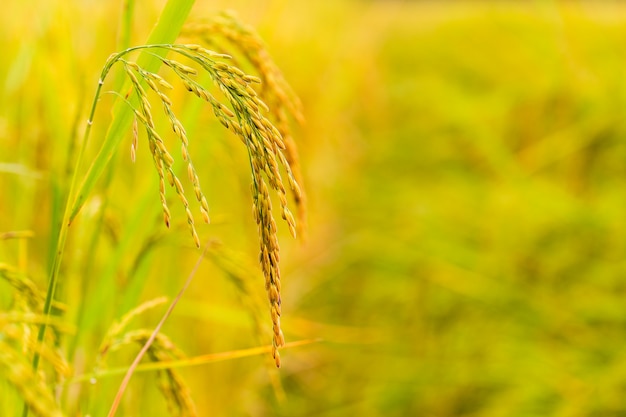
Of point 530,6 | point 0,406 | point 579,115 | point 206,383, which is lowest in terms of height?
point 206,383

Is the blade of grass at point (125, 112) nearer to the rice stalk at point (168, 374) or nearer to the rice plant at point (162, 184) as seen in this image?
the rice plant at point (162, 184)

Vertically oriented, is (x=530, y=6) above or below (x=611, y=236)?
above

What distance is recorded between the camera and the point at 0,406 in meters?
0.82

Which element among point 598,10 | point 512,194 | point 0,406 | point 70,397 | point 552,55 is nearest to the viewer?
point 0,406

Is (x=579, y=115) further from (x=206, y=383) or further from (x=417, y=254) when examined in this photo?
(x=206, y=383)

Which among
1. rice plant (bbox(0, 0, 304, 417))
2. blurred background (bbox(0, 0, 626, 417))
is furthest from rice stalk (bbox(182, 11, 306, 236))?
blurred background (bbox(0, 0, 626, 417))

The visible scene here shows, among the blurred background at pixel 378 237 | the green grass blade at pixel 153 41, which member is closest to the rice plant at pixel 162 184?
the green grass blade at pixel 153 41

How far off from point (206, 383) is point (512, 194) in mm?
1377

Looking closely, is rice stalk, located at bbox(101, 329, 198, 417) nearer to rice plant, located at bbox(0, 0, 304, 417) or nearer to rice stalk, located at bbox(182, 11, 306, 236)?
rice plant, located at bbox(0, 0, 304, 417)

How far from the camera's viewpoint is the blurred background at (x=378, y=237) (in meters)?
1.22

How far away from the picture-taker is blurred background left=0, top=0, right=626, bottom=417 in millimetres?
1216

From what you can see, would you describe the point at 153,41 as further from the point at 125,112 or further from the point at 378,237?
the point at 378,237

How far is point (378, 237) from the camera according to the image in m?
2.75

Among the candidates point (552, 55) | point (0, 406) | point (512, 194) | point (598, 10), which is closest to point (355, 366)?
point (512, 194)
